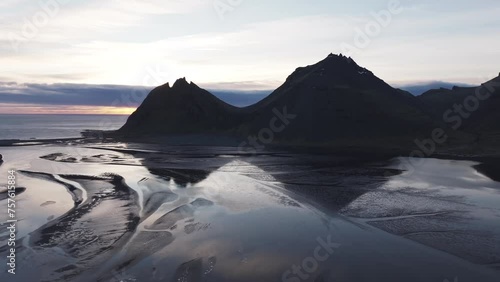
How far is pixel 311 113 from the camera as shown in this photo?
79875 mm

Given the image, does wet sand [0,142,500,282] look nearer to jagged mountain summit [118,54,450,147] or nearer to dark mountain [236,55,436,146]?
dark mountain [236,55,436,146]

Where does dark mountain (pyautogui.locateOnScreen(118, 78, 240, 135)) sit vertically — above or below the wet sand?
above

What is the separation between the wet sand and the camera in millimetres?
12992

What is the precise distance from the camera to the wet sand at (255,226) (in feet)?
42.6

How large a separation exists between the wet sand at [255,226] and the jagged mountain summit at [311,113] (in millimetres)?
38397

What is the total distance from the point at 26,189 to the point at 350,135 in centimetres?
5788

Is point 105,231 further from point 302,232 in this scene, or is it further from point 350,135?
point 350,135

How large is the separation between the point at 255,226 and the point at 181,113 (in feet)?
256

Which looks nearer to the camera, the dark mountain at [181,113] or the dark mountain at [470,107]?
the dark mountain at [470,107]

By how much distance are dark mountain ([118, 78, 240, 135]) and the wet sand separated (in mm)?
54303

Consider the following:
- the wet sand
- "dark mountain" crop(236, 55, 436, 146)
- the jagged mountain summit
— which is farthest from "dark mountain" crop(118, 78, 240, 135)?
the wet sand

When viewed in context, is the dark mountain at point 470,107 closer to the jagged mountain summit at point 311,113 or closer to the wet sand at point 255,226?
the jagged mountain summit at point 311,113

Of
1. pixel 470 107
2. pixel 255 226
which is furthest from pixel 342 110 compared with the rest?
pixel 255 226

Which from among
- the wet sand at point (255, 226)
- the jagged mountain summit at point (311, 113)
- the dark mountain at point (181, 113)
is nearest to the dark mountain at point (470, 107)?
the jagged mountain summit at point (311, 113)
